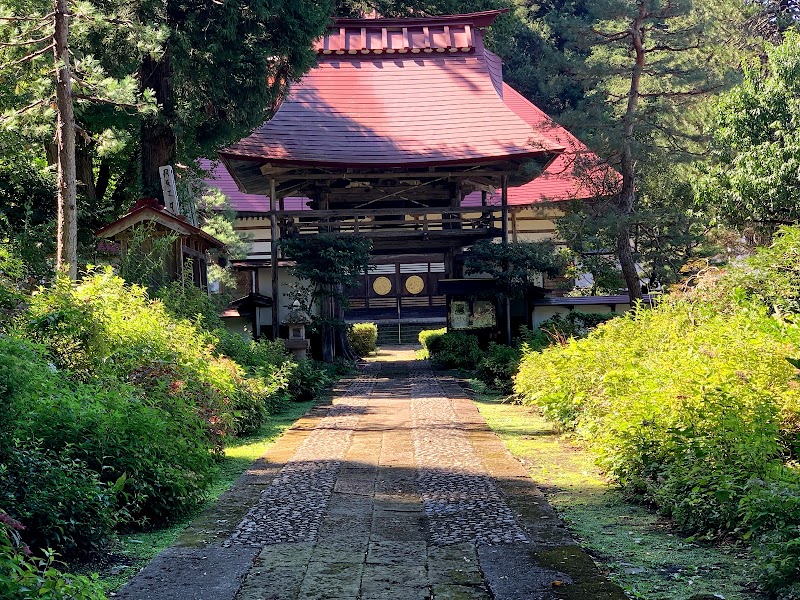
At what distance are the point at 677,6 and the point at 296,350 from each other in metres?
10.8

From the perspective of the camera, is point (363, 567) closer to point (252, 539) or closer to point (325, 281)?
point (252, 539)

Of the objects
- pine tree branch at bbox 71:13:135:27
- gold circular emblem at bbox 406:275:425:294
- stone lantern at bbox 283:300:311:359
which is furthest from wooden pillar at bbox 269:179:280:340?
gold circular emblem at bbox 406:275:425:294

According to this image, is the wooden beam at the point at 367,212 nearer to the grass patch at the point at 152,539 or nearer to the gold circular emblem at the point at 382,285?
the grass patch at the point at 152,539

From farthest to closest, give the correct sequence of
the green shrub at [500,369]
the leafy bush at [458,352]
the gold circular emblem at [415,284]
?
the gold circular emblem at [415,284] < the leafy bush at [458,352] < the green shrub at [500,369]

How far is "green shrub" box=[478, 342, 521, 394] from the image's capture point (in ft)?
56.4

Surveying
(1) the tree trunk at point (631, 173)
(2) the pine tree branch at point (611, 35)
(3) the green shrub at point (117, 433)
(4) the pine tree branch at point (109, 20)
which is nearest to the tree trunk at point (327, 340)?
(1) the tree trunk at point (631, 173)


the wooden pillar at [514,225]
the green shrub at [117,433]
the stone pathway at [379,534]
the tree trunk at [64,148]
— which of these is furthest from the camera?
the wooden pillar at [514,225]

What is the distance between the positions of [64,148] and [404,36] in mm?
16687

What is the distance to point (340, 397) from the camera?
658 inches

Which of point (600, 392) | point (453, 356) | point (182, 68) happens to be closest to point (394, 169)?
point (453, 356)

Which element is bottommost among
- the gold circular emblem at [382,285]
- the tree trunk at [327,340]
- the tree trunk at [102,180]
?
the tree trunk at [327,340]

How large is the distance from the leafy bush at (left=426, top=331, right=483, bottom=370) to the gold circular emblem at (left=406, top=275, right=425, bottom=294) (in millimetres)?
15195

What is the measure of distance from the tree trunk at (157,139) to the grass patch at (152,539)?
9.87 meters

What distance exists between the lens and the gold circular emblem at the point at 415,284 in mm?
38531
